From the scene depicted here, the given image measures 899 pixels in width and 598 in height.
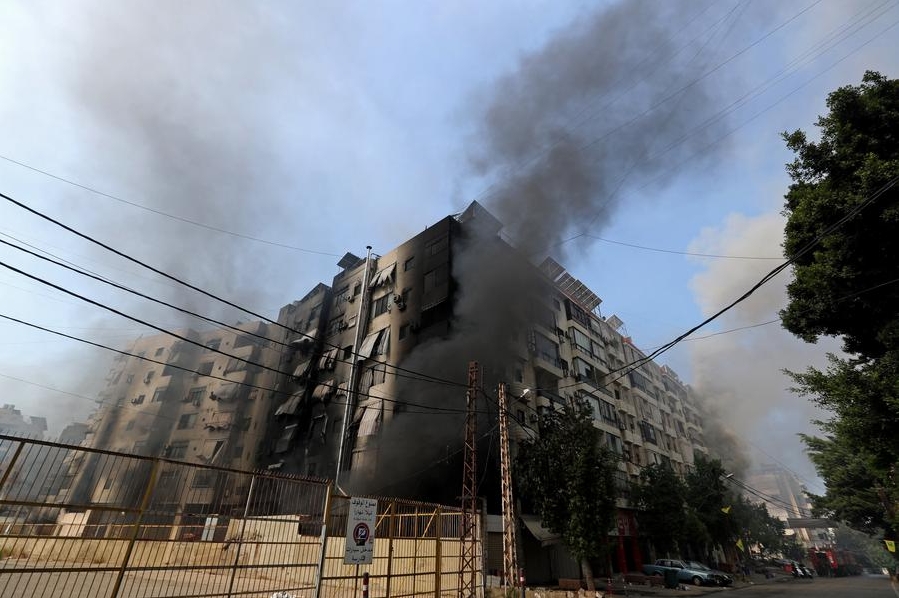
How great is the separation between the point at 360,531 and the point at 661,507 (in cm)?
2662

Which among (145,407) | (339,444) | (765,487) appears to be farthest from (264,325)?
(765,487)

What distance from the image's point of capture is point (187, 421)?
4150 centimetres

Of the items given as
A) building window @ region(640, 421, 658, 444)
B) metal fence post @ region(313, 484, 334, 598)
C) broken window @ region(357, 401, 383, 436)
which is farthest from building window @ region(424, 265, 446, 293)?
building window @ region(640, 421, 658, 444)

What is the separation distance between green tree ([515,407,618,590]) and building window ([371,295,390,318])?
51.1 ft

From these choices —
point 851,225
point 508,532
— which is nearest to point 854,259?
point 851,225

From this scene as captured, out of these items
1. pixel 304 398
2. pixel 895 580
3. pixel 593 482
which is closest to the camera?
pixel 593 482

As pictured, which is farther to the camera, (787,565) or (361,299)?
(787,565)

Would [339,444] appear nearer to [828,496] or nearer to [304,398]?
[304,398]

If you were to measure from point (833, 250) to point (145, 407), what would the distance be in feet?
184

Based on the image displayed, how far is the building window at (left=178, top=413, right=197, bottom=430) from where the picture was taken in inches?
1615

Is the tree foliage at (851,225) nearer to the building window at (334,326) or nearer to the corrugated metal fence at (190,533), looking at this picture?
the corrugated metal fence at (190,533)

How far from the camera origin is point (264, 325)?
4938 cm

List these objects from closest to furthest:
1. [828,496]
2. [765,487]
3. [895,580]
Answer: [895,580], [828,496], [765,487]

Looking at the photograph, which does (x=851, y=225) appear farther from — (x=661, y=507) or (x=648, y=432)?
(x=648, y=432)
